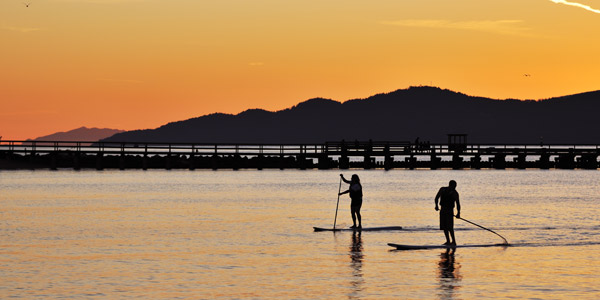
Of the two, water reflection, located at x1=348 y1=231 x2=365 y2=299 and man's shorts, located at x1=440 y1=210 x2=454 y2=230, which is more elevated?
man's shorts, located at x1=440 y1=210 x2=454 y2=230

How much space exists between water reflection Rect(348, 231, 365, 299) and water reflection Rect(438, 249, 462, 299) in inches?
57.6

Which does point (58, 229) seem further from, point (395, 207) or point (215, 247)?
point (395, 207)

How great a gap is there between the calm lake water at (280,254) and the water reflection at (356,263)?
47 millimetres

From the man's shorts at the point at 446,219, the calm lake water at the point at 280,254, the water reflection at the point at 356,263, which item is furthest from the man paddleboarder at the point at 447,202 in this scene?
the water reflection at the point at 356,263

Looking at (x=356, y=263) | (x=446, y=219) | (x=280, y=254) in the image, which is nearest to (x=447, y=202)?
(x=446, y=219)

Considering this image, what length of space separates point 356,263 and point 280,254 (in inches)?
93.0

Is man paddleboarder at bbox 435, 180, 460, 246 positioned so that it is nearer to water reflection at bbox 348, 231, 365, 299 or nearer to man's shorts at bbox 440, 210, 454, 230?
man's shorts at bbox 440, 210, 454, 230

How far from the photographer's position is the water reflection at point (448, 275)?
1756 cm

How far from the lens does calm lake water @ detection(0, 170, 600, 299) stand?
18.0m

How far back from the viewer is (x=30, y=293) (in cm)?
1734

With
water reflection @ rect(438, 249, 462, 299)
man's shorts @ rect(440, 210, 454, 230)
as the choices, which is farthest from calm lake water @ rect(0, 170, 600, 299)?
man's shorts @ rect(440, 210, 454, 230)

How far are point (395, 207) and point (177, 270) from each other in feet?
80.2

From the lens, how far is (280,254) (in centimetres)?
2341

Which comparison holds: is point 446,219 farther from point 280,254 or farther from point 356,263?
point 280,254
